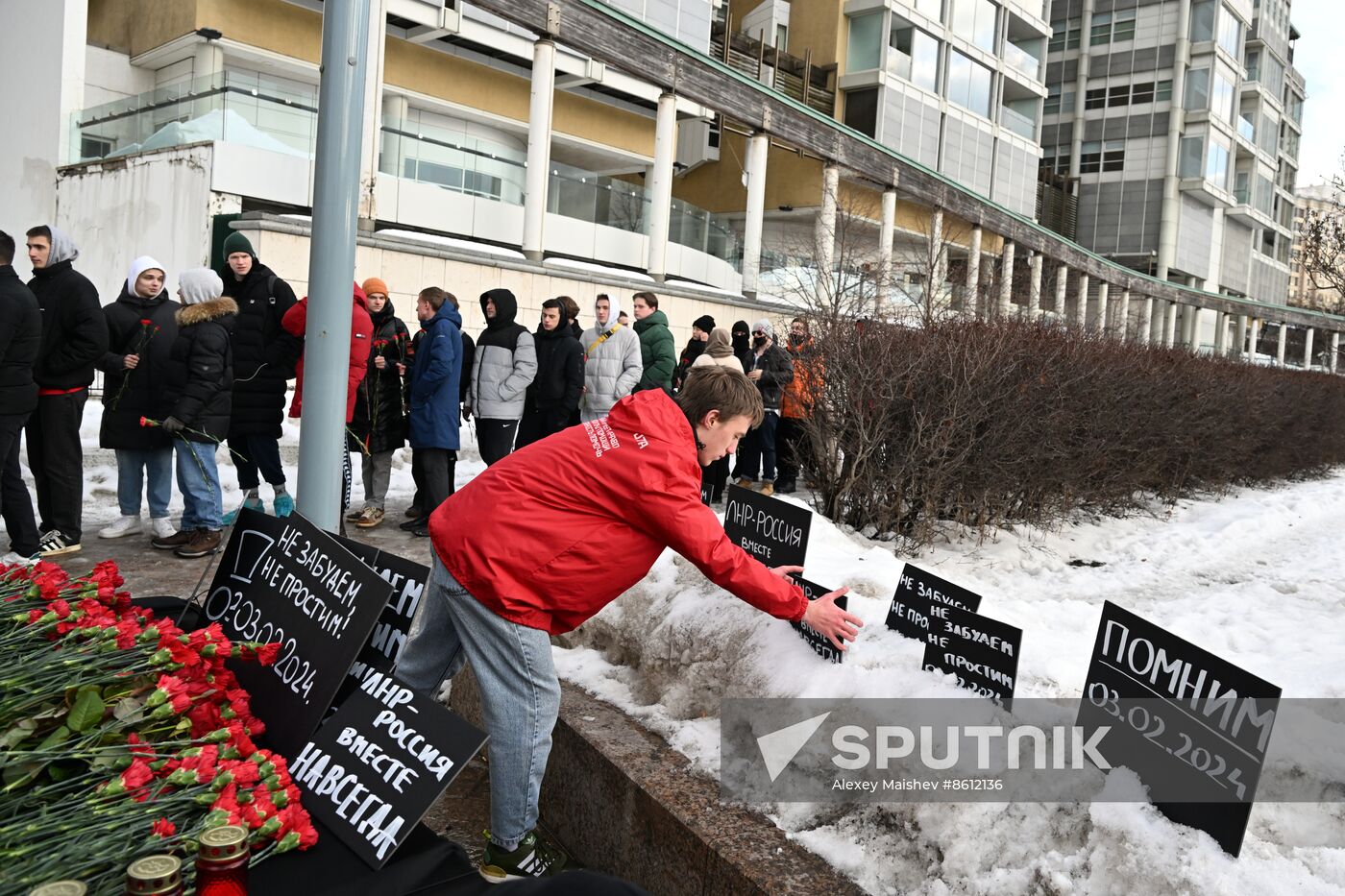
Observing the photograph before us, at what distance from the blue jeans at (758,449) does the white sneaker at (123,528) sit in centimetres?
539

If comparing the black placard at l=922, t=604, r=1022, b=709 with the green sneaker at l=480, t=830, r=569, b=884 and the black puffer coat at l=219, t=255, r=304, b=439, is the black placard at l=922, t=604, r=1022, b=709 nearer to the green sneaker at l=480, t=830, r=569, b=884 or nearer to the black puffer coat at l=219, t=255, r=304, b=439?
the green sneaker at l=480, t=830, r=569, b=884

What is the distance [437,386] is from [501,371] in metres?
0.60

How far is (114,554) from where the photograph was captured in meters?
6.33

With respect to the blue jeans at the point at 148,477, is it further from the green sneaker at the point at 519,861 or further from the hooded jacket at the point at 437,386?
the green sneaker at the point at 519,861

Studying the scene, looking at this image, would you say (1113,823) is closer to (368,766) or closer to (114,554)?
(368,766)

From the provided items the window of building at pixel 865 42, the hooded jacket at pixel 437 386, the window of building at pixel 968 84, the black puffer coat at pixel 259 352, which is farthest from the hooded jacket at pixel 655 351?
the window of building at pixel 968 84

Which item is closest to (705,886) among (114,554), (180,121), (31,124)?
(114,554)

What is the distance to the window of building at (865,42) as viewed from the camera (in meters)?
30.1

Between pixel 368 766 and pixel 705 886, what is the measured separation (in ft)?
3.33

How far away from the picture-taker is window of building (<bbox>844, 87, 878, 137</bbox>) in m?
30.2

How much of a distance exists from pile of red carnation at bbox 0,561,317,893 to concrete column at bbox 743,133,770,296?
72.3 feet

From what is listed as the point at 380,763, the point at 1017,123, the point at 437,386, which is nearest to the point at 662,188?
the point at 437,386

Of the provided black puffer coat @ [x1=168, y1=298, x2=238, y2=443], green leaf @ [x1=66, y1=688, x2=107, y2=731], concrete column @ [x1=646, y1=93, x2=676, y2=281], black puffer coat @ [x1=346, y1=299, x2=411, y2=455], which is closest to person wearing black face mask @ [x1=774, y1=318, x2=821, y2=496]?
black puffer coat @ [x1=346, y1=299, x2=411, y2=455]

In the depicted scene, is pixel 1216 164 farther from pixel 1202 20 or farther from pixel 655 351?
pixel 655 351
